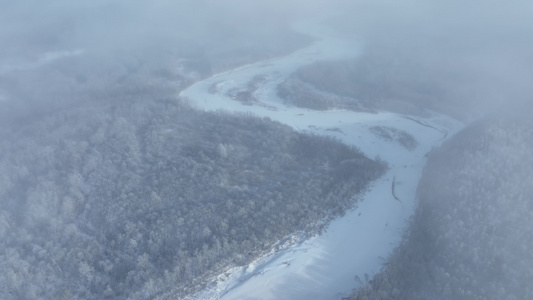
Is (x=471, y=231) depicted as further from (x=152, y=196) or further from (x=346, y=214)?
(x=152, y=196)

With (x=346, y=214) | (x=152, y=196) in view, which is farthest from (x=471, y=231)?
(x=152, y=196)

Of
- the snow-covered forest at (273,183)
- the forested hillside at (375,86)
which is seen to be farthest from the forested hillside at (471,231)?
the forested hillside at (375,86)

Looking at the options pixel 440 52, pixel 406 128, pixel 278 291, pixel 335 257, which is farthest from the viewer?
pixel 440 52

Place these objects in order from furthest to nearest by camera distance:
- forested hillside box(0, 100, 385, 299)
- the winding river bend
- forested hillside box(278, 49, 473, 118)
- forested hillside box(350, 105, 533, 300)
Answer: forested hillside box(278, 49, 473, 118) < forested hillside box(0, 100, 385, 299) < the winding river bend < forested hillside box(350, 105, 533, 300)

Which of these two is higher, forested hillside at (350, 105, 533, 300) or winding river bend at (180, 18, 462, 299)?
forested hillside at (350, 105, 533, 300)

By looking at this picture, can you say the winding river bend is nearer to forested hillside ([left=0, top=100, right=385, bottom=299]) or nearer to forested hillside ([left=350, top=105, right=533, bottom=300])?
forested hillside ([left=0, top=100, right=385, bottom=299])

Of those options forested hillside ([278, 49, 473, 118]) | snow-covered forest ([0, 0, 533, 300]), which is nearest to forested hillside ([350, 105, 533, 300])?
snow-covered forest ([0, 0, 533, 300])

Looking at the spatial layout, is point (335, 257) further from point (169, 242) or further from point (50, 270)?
point (50, 270)

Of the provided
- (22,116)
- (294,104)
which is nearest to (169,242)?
(294,104)
